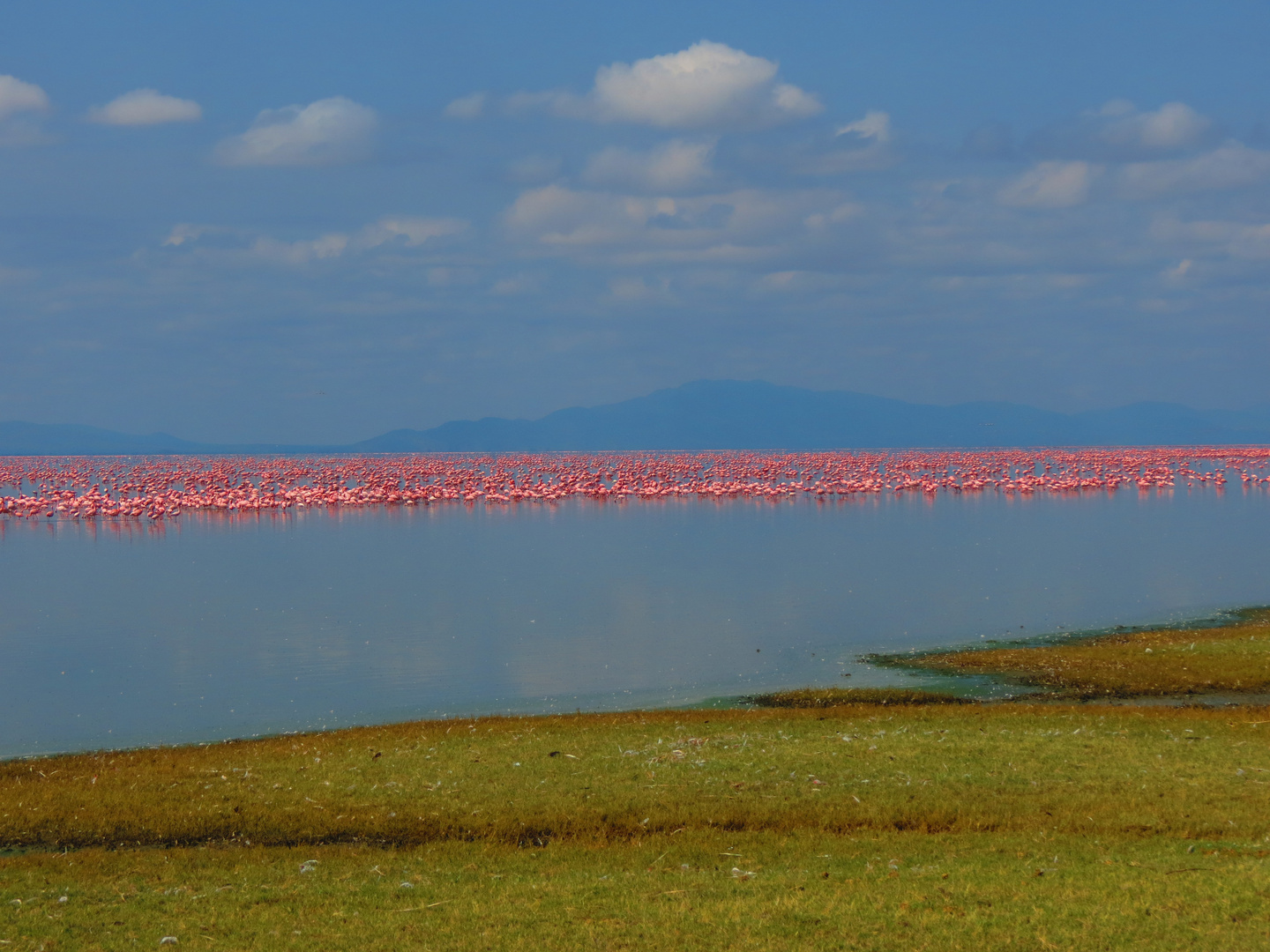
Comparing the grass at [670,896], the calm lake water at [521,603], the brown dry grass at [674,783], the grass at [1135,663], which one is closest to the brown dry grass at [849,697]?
the calm lake water at [521,603]

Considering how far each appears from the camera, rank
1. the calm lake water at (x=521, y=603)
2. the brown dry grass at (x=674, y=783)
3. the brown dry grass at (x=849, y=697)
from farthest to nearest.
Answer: the calm lake water at (x=521, y=603) → the brown dry grass at (x=849, y=697) → the brown dry grass at (x=674, y=783)

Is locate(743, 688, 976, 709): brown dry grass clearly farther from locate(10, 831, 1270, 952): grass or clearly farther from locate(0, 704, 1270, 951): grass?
locate(10, 831, 1270, 952): grass

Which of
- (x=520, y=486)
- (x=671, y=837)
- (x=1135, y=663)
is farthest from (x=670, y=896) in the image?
(x=520, y=486)

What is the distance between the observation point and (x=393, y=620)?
3859cm

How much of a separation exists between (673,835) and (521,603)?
92.5 ft

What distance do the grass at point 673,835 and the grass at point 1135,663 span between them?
287 cm

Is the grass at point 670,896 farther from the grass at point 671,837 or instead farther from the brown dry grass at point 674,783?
the brown dry grass at point 674,783

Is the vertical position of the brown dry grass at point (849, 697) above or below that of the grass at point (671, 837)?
below

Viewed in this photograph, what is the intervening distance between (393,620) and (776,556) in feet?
66.6

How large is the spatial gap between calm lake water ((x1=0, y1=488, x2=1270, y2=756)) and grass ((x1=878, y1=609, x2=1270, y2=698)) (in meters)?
2.49

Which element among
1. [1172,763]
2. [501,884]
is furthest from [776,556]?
[501,884]

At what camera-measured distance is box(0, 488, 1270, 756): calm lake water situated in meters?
27.3

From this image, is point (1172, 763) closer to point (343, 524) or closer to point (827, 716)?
point (827, 716)

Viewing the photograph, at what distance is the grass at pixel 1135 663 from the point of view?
80.6 feet
